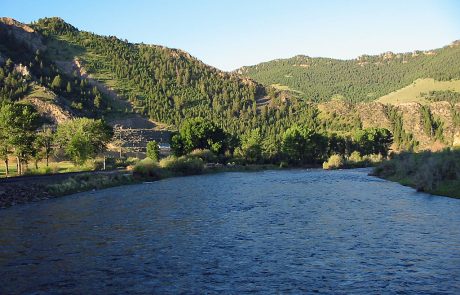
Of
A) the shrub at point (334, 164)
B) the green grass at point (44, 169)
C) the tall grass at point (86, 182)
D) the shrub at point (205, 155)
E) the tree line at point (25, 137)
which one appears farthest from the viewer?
the shrub at point (334, 164)

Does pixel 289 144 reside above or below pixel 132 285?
above

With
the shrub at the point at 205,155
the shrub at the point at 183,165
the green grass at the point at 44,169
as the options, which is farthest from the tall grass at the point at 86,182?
the shrub at the point at 205,155

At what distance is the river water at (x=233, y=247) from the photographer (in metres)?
23.1

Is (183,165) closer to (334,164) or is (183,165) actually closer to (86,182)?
(86,182)

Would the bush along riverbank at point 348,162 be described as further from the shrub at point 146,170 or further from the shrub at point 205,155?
the shrub at point 146,170

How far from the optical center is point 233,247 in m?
31.4

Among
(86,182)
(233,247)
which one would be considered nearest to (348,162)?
(86,182)

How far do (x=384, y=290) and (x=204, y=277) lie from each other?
9.91m

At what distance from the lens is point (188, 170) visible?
114 m

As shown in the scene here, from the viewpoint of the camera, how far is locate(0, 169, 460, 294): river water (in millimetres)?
23125

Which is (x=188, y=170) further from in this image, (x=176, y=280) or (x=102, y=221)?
(x=176, y=280)

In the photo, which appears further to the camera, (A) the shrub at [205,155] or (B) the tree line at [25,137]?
(A) the shrub at [205,155]

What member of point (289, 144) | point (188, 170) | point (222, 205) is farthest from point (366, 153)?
point (222, 205)

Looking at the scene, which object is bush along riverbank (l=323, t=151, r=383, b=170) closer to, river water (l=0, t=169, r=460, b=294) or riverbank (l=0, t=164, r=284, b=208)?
riverbank (l=0, t=164, r=284, b=208)
